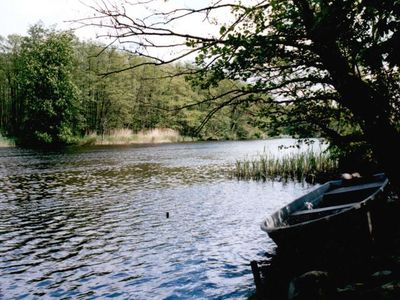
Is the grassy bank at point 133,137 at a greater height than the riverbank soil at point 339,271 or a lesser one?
greater

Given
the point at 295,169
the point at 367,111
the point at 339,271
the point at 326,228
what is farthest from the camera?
the point at 295,169

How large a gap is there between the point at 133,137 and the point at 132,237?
162 feet

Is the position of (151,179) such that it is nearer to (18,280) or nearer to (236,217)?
(236,217)

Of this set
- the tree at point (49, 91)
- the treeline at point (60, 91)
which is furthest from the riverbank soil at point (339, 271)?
the tree at point (49, 91)

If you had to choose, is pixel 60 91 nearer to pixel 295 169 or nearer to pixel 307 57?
pixel 295 169

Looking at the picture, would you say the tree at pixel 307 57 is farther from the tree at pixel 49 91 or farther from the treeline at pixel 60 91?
the tree at pixel 49 91

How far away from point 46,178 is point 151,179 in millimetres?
6706

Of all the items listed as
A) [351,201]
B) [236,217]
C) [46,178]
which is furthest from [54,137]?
[351,201]

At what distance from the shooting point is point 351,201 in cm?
1092

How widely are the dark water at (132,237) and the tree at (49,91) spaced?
32.0 m

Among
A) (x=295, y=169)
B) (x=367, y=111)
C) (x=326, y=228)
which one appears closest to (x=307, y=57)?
(x=367, y=111)

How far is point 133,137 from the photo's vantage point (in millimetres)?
59750

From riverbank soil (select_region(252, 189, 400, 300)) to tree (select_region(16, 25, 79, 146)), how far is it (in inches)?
1936

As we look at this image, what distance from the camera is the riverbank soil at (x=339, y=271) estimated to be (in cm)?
551
